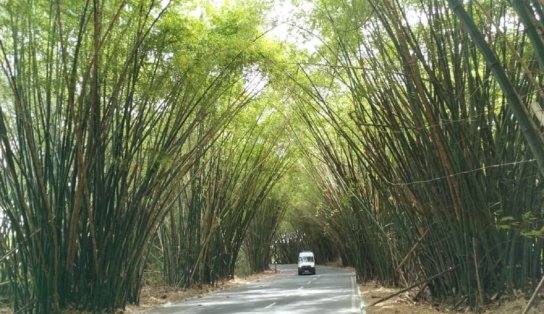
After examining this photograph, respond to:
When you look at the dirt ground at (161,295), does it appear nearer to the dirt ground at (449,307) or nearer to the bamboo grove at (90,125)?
the bamboo grove at (90,125)

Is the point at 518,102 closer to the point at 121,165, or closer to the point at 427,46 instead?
the point at 427,46

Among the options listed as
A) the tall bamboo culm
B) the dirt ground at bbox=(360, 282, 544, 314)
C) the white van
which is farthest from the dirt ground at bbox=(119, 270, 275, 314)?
the white van

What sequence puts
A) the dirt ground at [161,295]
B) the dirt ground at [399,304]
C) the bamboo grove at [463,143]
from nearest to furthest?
the dirt ground at [399,304] < the bamboo grove at [463,143] < the dirt ground at [161,295]

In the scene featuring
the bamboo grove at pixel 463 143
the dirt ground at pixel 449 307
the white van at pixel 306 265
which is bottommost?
the dirt ground at pixel 449 307

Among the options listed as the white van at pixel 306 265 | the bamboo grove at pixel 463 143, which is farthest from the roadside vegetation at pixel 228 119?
the white van at pixel 306 265

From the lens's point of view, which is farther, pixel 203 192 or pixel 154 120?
pixel 203 192

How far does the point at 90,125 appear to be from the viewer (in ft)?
22.1

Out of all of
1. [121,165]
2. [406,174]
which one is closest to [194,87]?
[121,165]

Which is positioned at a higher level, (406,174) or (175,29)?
(175,29)

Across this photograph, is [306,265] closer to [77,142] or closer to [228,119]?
[228,119]

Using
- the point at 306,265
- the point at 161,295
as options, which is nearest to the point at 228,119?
the point at 161,295

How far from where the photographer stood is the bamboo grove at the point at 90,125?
642 cm

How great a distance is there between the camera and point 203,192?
44.3 ft

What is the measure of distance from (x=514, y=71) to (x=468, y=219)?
5.59 feet
